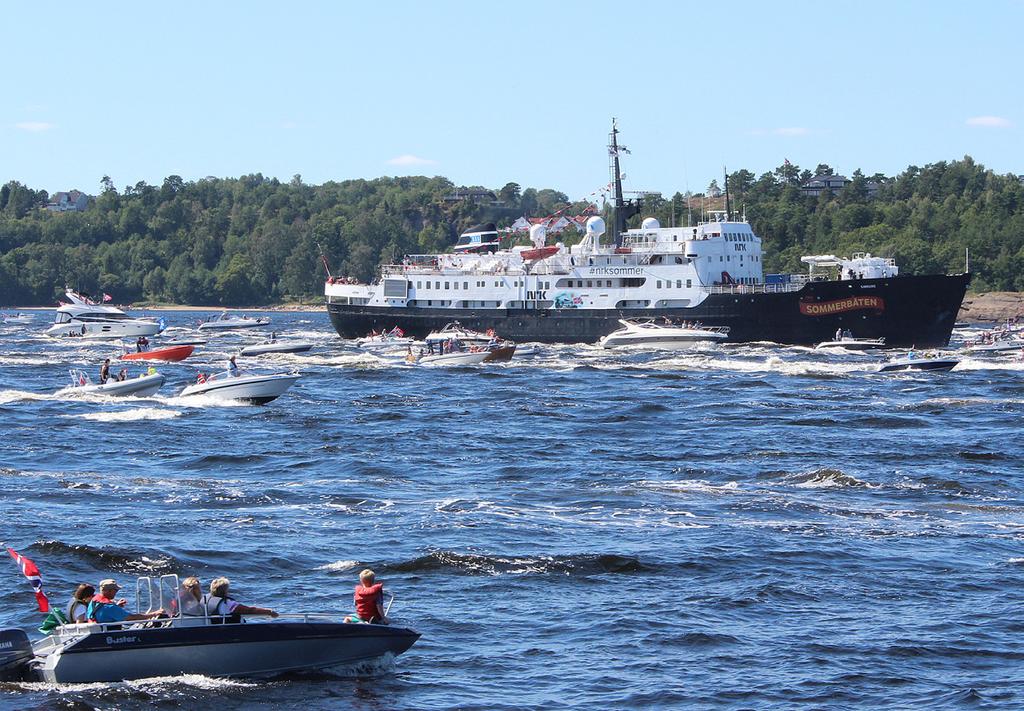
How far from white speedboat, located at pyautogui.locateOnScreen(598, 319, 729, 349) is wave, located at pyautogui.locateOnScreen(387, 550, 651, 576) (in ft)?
224

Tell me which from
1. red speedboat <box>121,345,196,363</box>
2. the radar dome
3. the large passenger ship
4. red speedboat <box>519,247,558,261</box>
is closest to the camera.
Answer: red speedboat <box>121,345,196,363</box>

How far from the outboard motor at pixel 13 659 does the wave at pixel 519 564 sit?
9.16 metres

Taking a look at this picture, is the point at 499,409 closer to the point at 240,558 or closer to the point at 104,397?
the point at 104,397

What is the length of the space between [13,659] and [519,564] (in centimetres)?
1139

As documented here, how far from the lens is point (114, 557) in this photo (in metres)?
31.6

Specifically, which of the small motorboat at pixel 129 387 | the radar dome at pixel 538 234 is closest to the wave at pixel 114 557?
the small motorboat at pixel 129 387

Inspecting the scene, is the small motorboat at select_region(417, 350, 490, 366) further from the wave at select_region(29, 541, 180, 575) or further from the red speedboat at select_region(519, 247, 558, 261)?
the wave at select_region(29, 541, 180, 575)

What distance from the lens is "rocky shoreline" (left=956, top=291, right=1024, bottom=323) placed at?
16738 centimetres

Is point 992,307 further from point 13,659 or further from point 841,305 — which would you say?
point 13,659

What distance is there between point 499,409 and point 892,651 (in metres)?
39.5

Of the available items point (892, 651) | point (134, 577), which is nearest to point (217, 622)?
point (134, 577)

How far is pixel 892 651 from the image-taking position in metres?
25.2

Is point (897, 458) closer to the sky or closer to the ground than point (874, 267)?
closer to the ground

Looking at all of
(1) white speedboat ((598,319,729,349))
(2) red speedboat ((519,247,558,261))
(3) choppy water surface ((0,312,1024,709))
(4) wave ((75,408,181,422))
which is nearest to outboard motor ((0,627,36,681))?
(3) choppy water surface ((0,312,1024,709))
